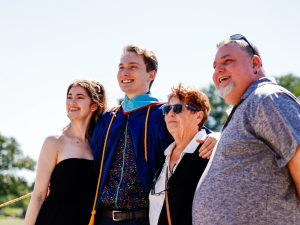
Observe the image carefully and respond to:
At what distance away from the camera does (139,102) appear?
4863 millimetres

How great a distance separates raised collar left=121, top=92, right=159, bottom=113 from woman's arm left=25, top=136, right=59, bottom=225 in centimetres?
95

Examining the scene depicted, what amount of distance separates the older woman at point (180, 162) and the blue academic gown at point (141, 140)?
0.19 meters

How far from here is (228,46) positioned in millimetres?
3646

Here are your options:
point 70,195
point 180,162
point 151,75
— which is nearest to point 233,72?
point 180,162

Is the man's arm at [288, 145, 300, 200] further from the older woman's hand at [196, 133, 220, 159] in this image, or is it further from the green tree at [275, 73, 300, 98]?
the green tree at [275, 73, 300, 98]

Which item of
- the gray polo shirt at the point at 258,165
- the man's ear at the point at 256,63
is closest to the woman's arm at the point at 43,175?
the gray polo shirt at the point at 258,165

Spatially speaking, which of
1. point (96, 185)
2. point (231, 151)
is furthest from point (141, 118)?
point (231, 151)

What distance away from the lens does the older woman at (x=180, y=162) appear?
3.93 meters

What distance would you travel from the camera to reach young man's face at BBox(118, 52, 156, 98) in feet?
16.2

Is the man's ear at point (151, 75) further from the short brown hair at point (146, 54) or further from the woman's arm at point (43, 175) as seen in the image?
the woman's arm at point (43, 175)

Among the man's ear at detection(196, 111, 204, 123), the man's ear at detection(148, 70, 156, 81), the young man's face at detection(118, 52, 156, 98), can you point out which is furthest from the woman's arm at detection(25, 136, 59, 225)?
the man's ear at detection(196, 111, 204, 123)

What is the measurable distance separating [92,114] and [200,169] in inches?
A: 73.0

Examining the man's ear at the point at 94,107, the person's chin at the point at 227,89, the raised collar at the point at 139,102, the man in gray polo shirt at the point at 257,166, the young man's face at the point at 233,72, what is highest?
the young man's face at the point at 233,72

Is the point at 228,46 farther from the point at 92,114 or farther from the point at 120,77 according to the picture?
the point at 92,114
